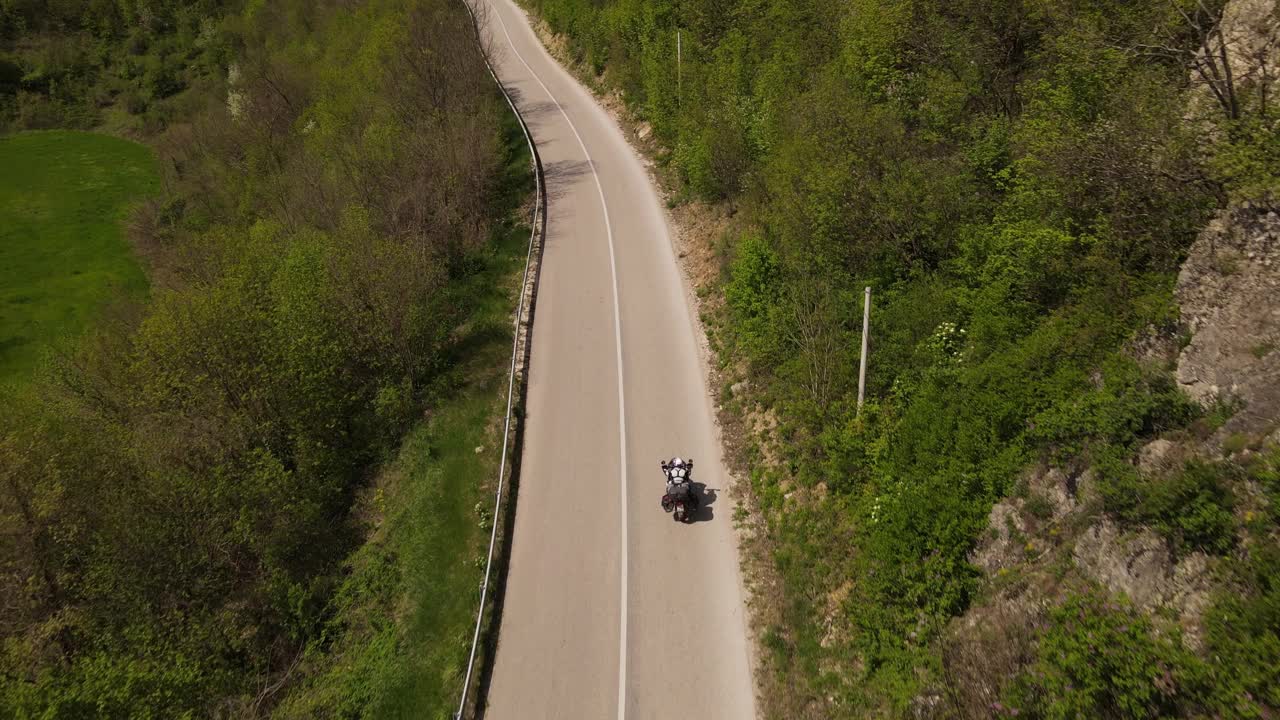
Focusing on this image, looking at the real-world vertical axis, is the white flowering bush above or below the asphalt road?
above

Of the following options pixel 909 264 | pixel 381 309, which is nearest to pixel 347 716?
pixel 381 309

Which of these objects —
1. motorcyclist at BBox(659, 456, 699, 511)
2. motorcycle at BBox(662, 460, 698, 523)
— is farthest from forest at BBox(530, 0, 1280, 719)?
motorcyclist at BBox(659, 456, 699, 511)

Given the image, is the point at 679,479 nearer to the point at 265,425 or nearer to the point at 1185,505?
the point at 1185,505

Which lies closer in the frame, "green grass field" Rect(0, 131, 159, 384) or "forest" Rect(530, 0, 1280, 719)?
"forest" Rect(530, 0, 1280, 719)

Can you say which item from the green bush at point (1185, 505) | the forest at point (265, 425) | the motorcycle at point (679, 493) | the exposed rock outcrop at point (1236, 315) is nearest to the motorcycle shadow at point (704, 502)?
the motorcycle at point (679, 493)

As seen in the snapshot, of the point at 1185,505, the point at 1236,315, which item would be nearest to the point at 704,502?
the point at 1185,505

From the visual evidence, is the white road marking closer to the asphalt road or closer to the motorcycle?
the asphalt road

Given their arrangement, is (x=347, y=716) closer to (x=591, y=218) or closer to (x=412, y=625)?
(x=412, y=625)

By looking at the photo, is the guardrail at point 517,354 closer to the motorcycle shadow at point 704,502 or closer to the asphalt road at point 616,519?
the asphalt road at point 616,519
